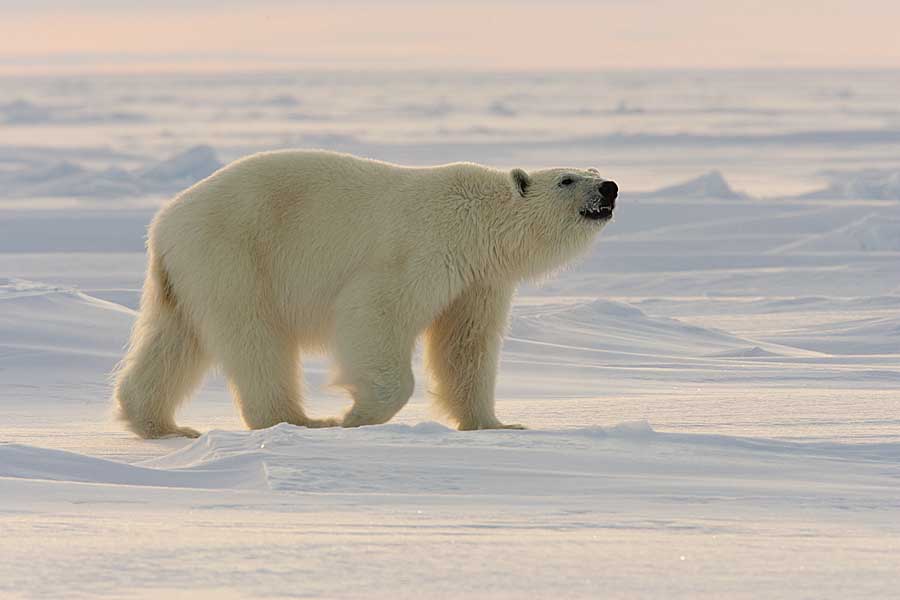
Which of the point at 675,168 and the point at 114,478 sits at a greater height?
the point at 114,478

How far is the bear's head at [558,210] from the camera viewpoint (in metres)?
5.45

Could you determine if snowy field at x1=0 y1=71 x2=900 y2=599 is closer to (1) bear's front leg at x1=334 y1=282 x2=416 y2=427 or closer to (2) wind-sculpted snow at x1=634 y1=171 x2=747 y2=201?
(2) wind-sculpted snow at x1=634 y1=171 x2=747 y2=201

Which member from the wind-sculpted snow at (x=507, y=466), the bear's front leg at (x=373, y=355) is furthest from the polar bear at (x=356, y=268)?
the wind-sculpted snow at (x=507, y=466)

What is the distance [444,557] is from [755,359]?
5.05 metres

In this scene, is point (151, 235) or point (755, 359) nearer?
point (151, 235)

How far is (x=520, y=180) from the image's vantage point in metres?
5.50

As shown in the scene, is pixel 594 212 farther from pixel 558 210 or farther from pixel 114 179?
pixel 114 179

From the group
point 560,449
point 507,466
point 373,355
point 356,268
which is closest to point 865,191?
point 356,268

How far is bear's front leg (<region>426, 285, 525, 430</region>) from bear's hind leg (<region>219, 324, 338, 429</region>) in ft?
1.97

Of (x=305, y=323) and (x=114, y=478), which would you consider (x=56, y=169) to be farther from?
(x=114, y=478)

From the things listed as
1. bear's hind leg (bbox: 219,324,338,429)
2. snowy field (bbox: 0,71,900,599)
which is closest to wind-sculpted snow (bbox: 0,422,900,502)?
snowy field (bbox: 0,71,900,599)

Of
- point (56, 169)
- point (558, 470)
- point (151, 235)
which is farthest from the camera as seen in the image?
point (56, 169)

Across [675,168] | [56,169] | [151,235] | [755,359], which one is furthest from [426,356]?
[675,168]

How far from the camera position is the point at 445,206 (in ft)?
17.7
